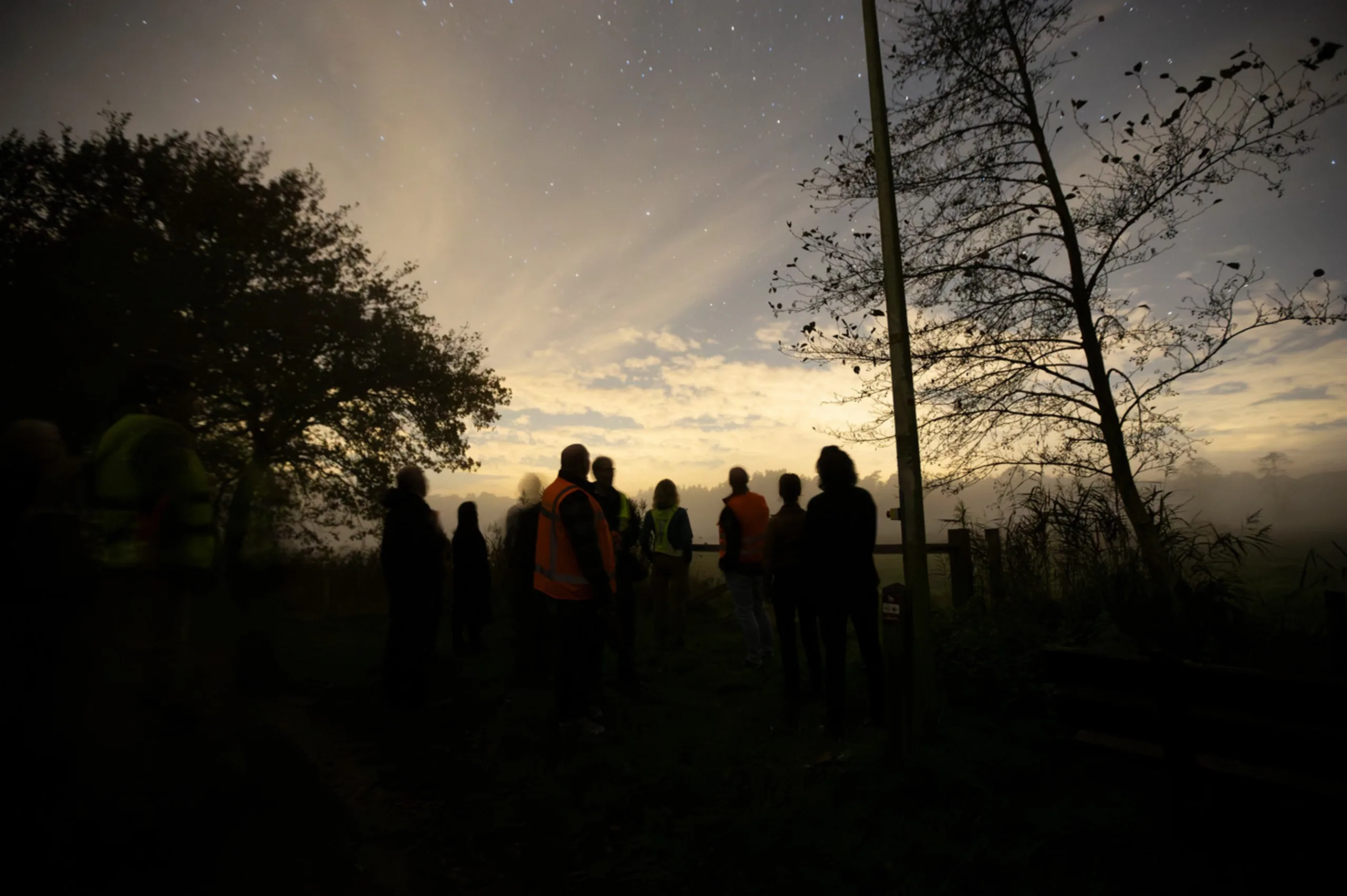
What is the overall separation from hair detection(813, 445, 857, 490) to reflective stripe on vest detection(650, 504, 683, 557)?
8.92ft

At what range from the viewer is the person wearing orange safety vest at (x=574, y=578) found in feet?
14.7

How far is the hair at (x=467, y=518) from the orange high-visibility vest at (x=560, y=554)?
377 cm

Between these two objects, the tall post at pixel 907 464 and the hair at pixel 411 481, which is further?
the hair at pixel 411 481

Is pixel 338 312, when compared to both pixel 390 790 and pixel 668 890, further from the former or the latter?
pixel 668 890

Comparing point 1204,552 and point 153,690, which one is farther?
point 1204,552

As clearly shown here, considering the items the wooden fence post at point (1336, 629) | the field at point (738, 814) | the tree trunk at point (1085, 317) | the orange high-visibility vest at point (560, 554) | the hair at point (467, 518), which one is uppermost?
the tree trunk at point (1085, 317)

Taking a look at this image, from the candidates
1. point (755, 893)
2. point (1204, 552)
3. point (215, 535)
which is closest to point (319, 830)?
point (215, 535)

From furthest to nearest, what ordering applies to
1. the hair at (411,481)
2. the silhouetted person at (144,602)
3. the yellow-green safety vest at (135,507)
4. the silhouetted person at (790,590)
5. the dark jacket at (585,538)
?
the hair at (411,481), the silhouetted person at (790,590), the dark jacket at (585,538), the yellow-green safety vest at (135,507), the silhouetted person at (144,602)

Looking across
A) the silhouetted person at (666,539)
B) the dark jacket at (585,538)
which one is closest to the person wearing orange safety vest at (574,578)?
the dark jacket at (585,538)

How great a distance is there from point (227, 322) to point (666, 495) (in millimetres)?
10998

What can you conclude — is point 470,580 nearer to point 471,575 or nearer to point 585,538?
point 471,575

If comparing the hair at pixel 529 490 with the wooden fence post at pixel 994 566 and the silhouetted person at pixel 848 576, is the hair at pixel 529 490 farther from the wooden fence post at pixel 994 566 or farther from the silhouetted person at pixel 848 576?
the wooden fence post at pixel 994 566

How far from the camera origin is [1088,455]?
7961 mm

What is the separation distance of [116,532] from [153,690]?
2.48ft
